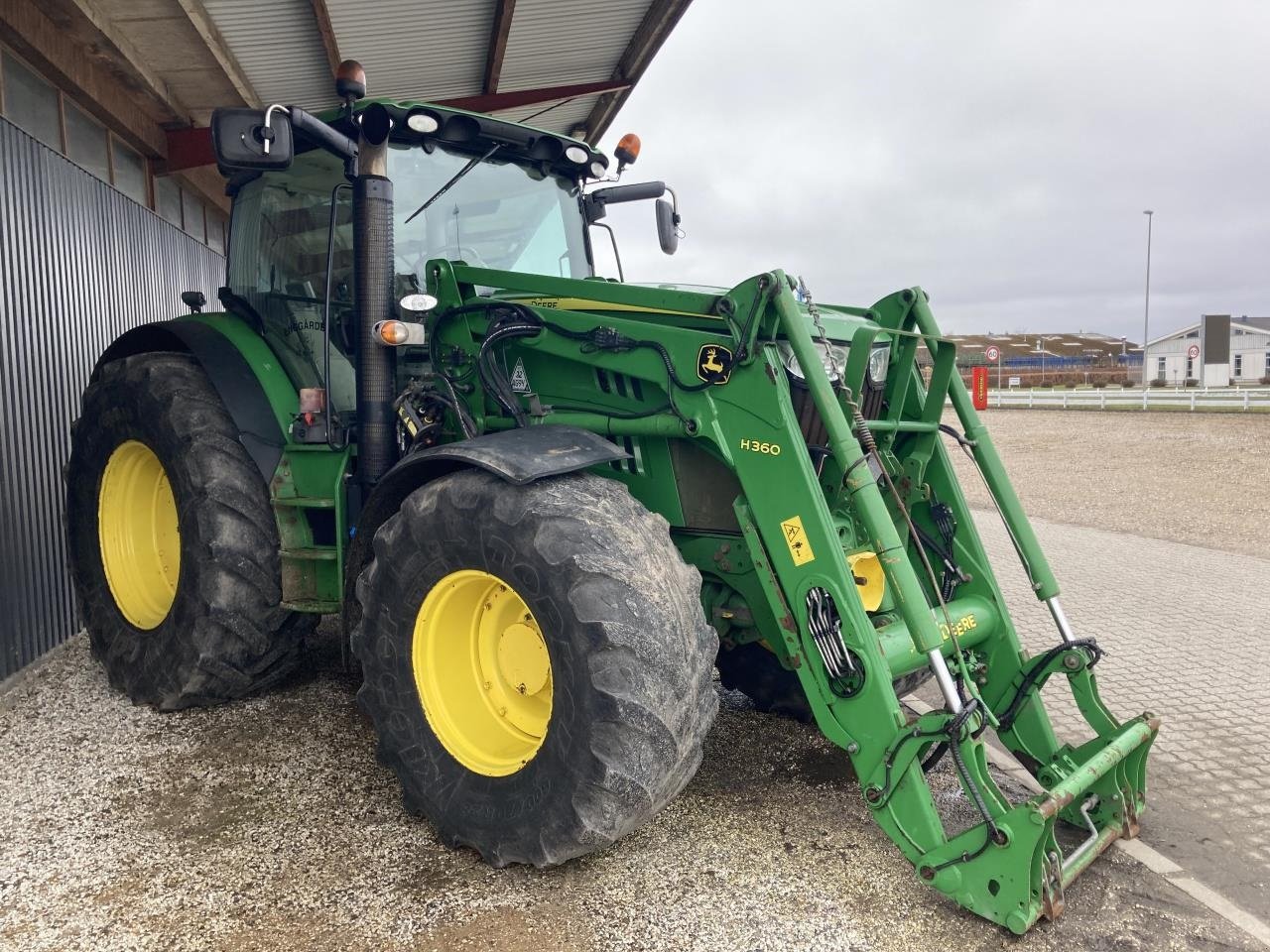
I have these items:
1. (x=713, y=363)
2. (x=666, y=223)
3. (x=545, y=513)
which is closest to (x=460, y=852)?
(x=545, y=513)

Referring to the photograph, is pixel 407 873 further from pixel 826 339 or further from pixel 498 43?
pixel 498 43

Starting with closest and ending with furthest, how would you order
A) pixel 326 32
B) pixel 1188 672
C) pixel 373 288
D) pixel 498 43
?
pixel 373 288 → pixel 1188 672 → pixel 326 32 → pixel 498 43

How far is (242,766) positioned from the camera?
3949mm

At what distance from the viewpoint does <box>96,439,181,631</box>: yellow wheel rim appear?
4.89 metres

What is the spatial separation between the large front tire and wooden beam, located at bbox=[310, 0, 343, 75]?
4780mm

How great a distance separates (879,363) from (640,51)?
5.61 m

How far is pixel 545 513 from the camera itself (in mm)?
2975

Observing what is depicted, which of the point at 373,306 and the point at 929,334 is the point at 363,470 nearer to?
the point at 373,306

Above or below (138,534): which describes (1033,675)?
below

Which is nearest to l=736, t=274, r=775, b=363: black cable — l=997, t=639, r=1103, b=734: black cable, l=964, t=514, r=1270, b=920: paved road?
l=997, t=639, r=1103, b=734: black cable

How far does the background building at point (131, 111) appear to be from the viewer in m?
5.46

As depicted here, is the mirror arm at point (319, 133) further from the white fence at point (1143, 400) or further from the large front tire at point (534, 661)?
the white fence at point (1143, 400)

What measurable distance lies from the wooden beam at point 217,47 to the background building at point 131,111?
17 mm

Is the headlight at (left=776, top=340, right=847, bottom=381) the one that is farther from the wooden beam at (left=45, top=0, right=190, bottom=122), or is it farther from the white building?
the white building
